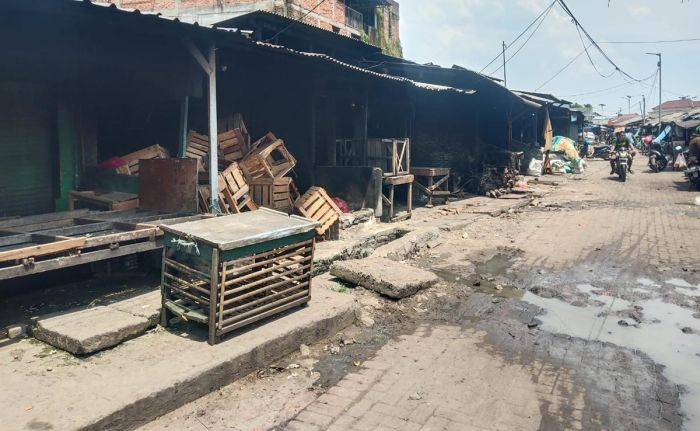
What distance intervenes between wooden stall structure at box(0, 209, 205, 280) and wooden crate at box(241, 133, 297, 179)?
256 centimetres

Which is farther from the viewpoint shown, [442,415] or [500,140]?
[500,140]

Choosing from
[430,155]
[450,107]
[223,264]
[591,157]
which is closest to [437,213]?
[430,155]

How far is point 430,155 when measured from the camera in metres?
15.9

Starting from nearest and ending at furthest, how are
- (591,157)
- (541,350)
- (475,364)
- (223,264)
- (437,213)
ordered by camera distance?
(223,264)
(475,364)
(541,350)
(437,213)
(591,157)

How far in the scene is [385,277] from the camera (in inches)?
240

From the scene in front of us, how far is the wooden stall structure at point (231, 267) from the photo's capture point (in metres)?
4.12

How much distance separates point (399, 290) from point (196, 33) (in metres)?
3.79

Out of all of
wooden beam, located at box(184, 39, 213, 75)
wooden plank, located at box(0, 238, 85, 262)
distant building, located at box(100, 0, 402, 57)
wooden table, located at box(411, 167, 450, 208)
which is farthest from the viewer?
distant building, located at box(100, 0, 402, 57)

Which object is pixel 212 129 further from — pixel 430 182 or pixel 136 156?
pixel 430 182

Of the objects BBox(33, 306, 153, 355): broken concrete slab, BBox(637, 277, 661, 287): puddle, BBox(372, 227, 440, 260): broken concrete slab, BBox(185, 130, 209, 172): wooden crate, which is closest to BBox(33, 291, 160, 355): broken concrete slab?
BBox(33, 306, 153, 355): broken concrete slab

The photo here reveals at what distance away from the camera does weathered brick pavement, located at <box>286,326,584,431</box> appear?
344 cm

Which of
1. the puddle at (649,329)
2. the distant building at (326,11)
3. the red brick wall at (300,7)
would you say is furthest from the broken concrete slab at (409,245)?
the red brick wall at (300,7)

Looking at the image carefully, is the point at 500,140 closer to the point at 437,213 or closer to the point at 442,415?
the point at 437,213

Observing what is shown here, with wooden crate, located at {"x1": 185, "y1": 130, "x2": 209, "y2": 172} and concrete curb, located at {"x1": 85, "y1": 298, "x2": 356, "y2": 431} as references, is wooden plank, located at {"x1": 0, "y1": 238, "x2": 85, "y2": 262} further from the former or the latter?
wooden crate, located at {"x1": 185, "y1": 130, "x2": 209, "y2": 172}
